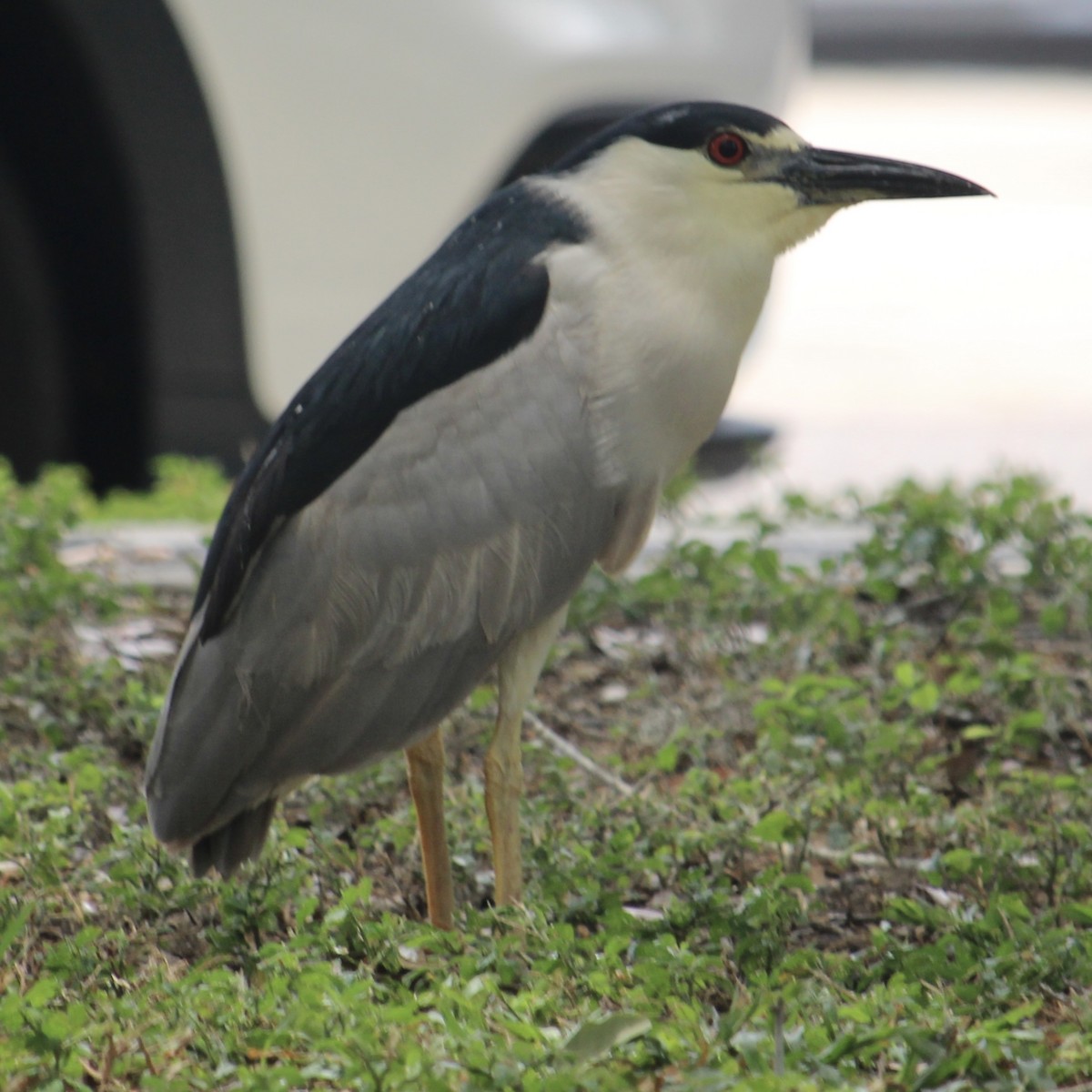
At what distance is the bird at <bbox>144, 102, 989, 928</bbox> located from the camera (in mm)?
2955

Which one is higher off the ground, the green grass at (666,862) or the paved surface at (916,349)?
the green grass at (666,862)

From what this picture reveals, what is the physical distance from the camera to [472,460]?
2.97 m

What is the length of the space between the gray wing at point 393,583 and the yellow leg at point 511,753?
10 cm

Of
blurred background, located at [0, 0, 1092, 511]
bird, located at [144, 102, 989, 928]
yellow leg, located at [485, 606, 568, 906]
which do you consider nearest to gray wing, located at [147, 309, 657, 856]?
bird, located at [144, 102, 989, 928]

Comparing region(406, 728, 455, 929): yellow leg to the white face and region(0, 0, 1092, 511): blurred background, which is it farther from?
region(0, 0, 1092, 511): blurred background

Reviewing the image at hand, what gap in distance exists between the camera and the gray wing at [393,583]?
2.96 m

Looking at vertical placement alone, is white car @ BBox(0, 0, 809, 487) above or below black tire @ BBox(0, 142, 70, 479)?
above

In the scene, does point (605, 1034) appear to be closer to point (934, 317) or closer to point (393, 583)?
point (393, 583)

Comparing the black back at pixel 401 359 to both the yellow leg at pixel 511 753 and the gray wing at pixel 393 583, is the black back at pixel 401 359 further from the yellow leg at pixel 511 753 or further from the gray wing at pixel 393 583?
the yellow leg at pixel 511 753

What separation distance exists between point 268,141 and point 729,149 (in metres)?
2.41

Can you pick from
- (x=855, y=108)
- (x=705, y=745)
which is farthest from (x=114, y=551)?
(x=855, y=108)

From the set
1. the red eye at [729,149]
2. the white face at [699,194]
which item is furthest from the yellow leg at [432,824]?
the red eye at [729,149]

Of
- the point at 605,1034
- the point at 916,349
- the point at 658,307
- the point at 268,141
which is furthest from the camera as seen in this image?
the point at 916,349

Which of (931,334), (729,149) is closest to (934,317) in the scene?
(931,334)
